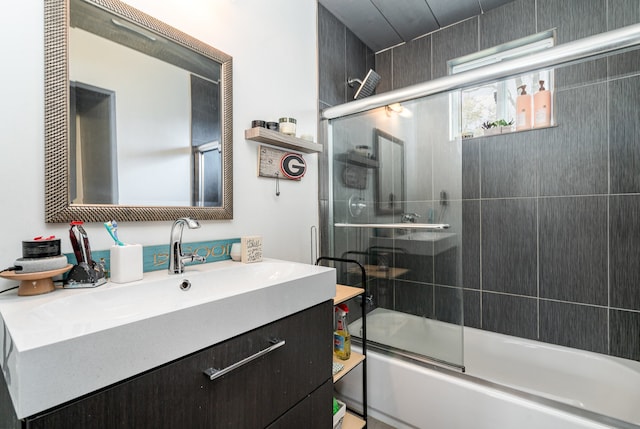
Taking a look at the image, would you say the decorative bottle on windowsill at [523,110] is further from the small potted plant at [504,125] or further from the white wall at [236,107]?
the white wall at [236,107]

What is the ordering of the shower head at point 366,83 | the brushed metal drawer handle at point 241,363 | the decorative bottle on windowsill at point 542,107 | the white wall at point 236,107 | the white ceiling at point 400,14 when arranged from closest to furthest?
the brushed metal drawer handle at point 241,363
the white wall at point 236,107
the decorative bottle on windowsill at point 542,107
the white ceiling at point 400,14
the shower head at point 366,83

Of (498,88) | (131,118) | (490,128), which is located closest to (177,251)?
(131,118)

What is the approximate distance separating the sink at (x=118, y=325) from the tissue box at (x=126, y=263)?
3 cm

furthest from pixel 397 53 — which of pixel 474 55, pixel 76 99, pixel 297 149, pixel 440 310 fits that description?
pixel 76 99

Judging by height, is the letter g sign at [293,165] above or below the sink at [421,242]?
above

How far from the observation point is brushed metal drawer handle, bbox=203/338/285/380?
652mm

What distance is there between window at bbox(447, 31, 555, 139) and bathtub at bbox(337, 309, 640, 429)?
4.73 ft

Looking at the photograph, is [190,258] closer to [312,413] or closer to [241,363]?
[241,363]

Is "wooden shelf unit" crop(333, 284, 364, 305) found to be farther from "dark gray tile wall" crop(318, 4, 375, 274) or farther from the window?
the window

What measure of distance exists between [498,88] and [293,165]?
161 centimetres

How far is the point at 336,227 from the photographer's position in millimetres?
1952

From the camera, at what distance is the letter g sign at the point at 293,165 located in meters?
1.56

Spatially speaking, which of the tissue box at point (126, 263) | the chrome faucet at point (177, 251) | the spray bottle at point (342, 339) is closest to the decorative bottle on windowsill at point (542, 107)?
the spray bottle at point (342, 339)

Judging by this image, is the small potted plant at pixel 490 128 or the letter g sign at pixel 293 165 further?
the small potted plant at pixel 490 128
